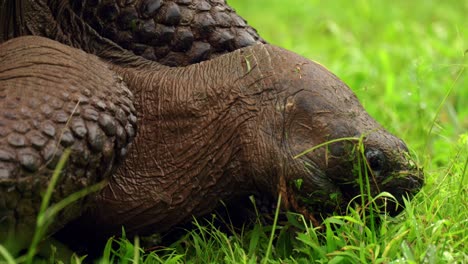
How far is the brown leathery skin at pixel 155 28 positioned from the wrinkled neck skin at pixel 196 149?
34 cm

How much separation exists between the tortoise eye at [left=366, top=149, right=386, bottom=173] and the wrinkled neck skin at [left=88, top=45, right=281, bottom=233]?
12.0 inches

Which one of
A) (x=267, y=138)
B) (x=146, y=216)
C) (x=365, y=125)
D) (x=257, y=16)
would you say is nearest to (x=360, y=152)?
(x=365, y=125)

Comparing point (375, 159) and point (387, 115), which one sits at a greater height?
point (375, 159)

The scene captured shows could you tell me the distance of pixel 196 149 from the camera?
9.74 feet

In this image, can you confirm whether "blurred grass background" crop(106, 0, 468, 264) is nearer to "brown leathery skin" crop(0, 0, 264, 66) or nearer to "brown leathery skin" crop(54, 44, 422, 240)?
"brown leathery skin" crop(54, 44, 422, 240)

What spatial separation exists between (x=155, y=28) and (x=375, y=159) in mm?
972

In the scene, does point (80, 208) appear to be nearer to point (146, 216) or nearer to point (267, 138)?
point (146, 216)

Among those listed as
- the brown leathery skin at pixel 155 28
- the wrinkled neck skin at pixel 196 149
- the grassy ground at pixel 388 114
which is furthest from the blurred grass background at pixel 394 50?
the wrinkled neck skin at pixel 196 149

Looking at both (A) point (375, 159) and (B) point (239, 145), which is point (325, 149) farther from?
(B) point (239, 145)

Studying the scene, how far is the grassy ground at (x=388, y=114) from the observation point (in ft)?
8.79

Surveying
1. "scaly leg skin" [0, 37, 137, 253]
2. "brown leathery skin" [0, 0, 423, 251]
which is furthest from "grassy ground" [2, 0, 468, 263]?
"scaly leg skin" [0, 37, 137, 253]

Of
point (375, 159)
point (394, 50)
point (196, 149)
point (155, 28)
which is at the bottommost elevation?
point (394, 50)

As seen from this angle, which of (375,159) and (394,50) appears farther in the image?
(394,50)

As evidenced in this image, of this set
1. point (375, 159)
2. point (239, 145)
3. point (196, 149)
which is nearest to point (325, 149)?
point (375, 159)
